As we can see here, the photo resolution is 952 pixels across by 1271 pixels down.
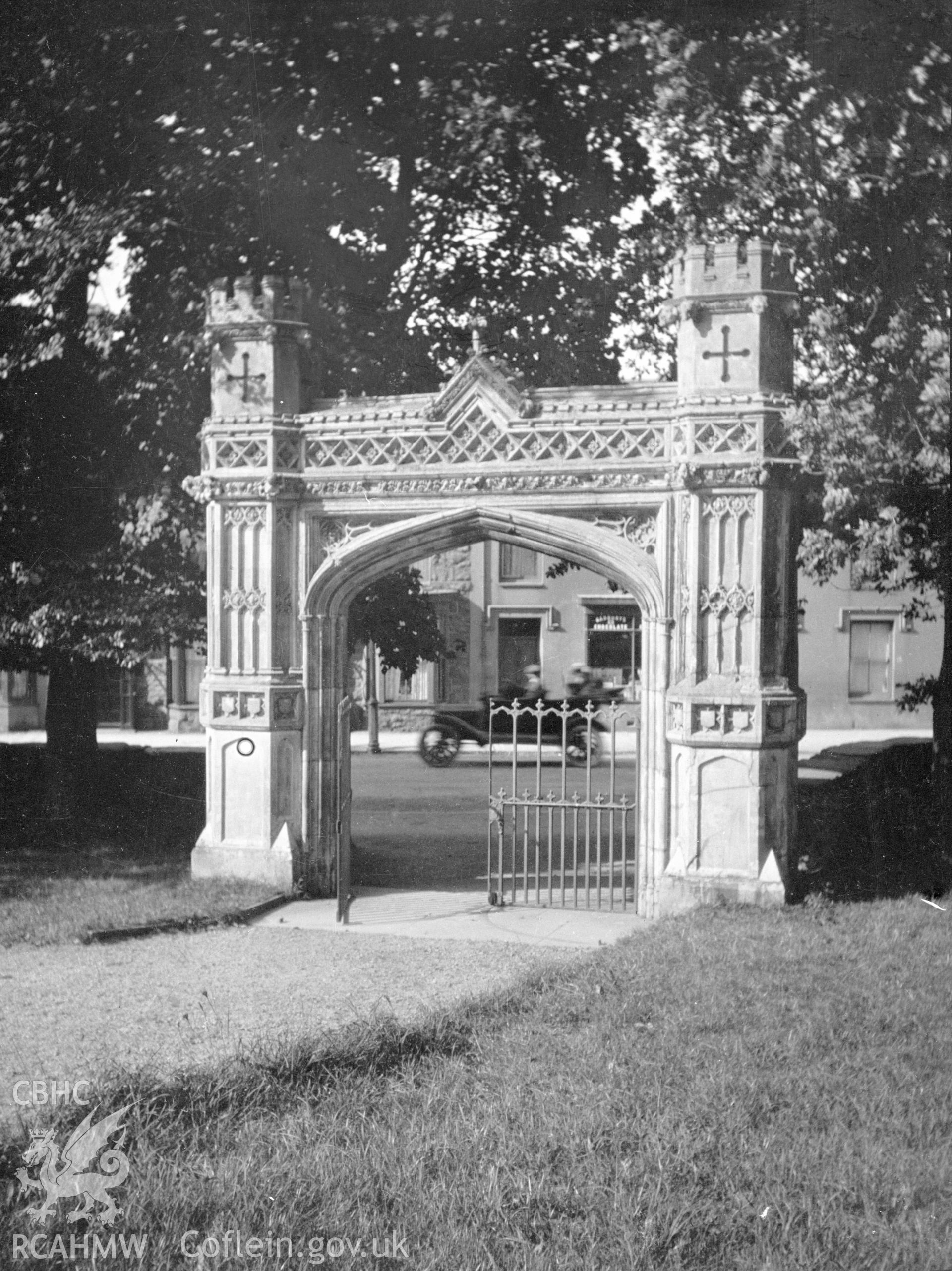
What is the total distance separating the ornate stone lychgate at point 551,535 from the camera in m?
9.73

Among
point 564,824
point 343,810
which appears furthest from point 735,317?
point 343,810

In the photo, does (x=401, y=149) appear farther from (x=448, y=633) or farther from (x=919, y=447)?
(x=448, y=633)

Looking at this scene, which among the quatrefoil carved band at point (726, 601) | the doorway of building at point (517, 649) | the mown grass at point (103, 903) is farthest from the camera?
the doorway of building at point (517, 649)

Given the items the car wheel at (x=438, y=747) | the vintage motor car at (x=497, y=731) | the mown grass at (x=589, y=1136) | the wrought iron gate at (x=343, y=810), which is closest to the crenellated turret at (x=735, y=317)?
the wrought iron gate at (x=343, y=810)

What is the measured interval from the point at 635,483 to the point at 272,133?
525 centimetres

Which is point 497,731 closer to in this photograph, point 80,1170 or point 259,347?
point 259,347

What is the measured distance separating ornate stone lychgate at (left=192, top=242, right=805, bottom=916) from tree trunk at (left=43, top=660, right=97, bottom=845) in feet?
13.9

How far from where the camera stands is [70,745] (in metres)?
14.8

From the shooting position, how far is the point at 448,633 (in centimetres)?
1786

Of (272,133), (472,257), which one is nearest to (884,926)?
(472,257)

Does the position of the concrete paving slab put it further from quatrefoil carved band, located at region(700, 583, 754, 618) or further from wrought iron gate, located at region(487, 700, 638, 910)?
quatrefoil carved band, located at region(700, 583, 754, 618)

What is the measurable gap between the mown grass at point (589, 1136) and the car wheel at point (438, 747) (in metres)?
12.9

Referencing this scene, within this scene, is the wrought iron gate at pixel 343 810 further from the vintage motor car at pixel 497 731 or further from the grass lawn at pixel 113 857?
the vintage motor car at pixel 497 731

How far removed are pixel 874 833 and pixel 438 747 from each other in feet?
31.8
